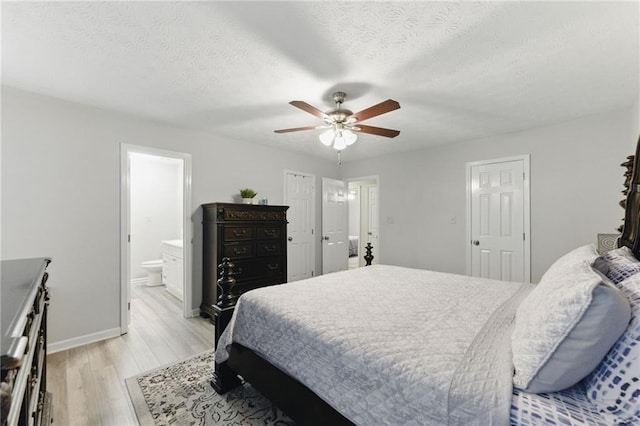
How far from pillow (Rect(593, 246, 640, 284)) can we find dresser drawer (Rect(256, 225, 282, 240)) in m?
3.27

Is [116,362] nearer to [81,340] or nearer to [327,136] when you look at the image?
[81,340]

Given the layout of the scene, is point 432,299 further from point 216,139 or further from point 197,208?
point 216,139

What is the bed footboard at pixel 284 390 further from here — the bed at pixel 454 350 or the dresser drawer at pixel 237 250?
the dresser drawer at pixel 237 250

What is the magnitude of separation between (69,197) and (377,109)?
120 inches

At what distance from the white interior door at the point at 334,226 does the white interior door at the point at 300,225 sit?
27 cm

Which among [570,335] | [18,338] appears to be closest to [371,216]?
[570,335]

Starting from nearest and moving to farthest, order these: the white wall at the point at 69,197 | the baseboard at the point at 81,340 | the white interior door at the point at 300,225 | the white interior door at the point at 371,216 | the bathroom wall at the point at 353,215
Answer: the white wall at the point at 69,197 → the baseboard at the point at 81,340 → the white interior door at the point at 300,225 → the white interior door at the point at 371,216 → the bathroom wall at the point at 353,215

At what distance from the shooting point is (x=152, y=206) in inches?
217

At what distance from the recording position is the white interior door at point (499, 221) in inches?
144

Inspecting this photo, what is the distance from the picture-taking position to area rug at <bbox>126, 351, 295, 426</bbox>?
178 cm

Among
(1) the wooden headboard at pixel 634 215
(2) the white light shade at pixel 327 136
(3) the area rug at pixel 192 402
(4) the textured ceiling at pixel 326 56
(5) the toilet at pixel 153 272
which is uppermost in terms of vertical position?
(4) the textured ceiling at pixel 326 56

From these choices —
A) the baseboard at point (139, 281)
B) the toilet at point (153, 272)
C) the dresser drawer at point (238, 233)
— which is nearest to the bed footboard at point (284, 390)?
the dresser drawer at point (238, 233)

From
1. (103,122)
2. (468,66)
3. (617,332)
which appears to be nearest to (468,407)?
(617,332)

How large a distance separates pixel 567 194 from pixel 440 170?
1.54 m
